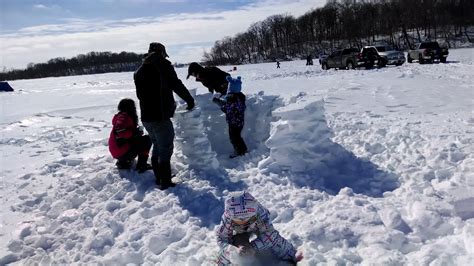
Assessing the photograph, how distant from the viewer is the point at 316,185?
505 centimetres

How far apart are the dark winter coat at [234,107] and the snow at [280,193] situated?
532mm

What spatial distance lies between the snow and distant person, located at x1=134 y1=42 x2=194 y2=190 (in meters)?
0.63

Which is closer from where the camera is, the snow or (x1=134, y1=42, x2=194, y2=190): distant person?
the snow

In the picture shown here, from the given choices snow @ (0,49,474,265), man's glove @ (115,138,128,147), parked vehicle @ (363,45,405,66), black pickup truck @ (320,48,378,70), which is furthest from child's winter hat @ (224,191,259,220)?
parked vehicle @ (363,45,405,66)

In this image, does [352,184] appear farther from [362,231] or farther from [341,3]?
[341,3]

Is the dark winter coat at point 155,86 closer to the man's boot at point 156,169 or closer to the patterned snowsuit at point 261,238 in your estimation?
the man's boot at point 156,169

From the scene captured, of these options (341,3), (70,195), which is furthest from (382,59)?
(341,3)

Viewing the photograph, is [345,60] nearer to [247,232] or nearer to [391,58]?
[391,58]

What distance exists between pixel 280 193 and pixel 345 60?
2438 cm

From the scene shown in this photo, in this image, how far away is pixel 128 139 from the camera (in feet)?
20.0

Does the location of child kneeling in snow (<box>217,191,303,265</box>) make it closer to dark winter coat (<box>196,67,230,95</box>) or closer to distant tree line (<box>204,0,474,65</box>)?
dark winter coat (<box>196,67,230,95</box>)

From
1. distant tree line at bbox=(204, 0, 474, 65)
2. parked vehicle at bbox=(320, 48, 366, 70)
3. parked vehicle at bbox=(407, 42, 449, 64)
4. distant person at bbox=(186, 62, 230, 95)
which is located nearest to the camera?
distant person at bbox=(186, 62, 230, 95)

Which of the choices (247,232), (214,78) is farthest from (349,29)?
(247,232)

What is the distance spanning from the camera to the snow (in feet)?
12.2
